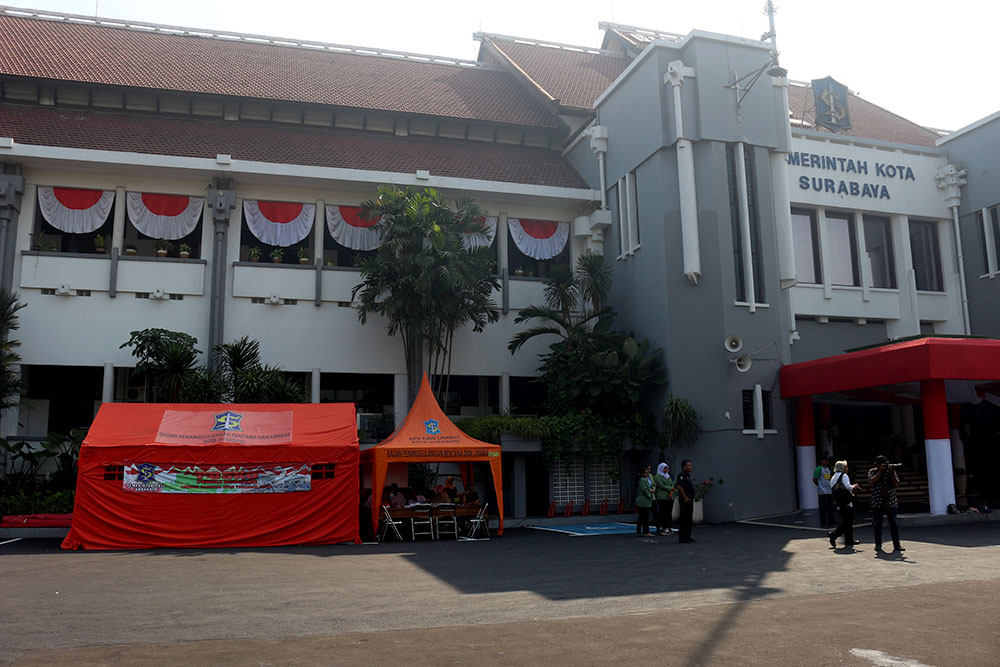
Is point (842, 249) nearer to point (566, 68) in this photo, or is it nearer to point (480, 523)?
point (566, 68)

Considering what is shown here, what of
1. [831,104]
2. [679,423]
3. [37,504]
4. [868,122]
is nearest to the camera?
[37,504]

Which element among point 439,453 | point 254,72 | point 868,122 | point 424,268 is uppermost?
point 254,72

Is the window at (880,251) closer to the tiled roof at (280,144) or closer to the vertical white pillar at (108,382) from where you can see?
the tiled roof at (280,144)

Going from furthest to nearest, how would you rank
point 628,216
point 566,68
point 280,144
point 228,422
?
point 566,68, point 280,144, point 628,216, point 228,422

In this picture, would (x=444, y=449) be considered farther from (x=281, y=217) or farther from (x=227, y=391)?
(x=281, y=217)

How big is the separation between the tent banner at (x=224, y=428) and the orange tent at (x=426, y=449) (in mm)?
1879

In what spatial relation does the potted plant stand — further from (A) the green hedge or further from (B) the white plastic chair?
(B) the white plastic chair

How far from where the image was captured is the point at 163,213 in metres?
21.7

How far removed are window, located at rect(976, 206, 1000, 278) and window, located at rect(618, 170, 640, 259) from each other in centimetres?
1086

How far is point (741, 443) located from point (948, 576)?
926 cm

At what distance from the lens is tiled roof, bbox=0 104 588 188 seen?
70.1 ft

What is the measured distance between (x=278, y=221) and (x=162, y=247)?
121 inches

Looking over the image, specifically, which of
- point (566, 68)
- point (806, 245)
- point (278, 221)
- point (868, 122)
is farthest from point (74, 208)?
point (868, 122)

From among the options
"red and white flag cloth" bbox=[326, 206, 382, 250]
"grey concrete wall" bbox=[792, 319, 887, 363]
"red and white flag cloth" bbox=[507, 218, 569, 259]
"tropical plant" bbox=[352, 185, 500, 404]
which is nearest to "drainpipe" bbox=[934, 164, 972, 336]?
"grey concrete wall" bbox=[792, 319, 887, 363]
